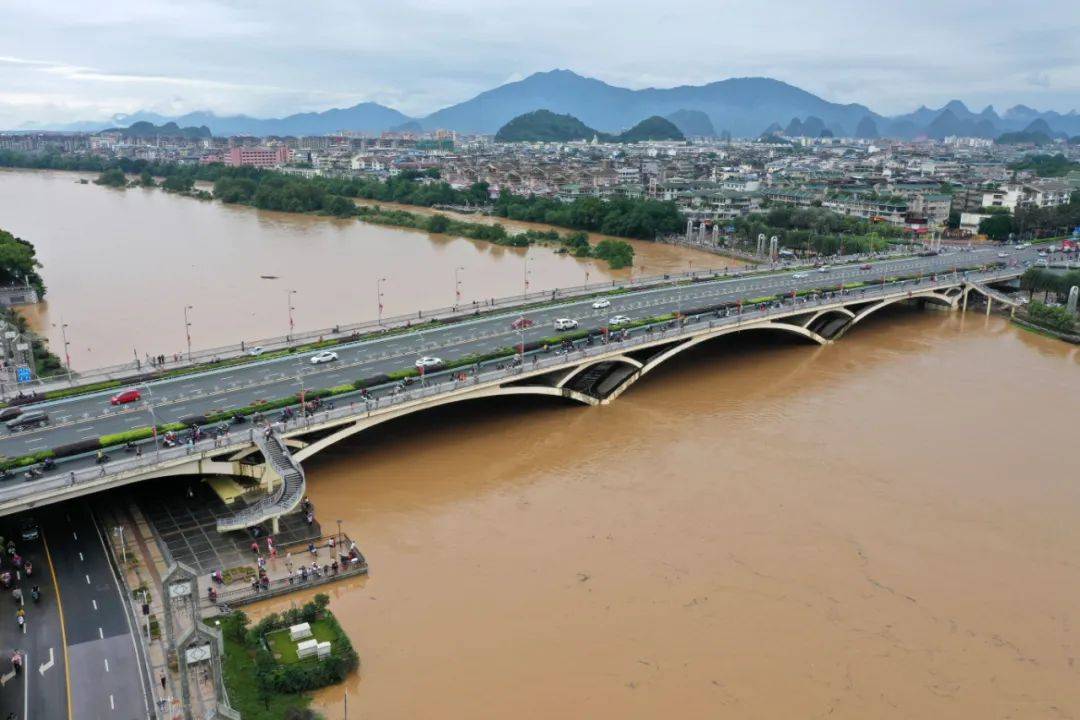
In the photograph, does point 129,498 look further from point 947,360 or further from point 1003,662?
point 947,360

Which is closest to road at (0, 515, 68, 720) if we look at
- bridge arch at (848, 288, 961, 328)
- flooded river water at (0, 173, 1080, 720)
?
flooded river water at (0, 173, 1080, 720)

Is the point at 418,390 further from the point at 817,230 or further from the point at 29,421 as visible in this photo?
the point at 817,230

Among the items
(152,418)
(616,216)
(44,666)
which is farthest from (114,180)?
(44,666)

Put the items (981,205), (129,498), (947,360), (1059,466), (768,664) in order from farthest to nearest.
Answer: (981,205) → (947,360) → (1059,466) → (129,498) → (768,664)

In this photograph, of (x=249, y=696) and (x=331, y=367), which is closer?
(x=249, y=696)

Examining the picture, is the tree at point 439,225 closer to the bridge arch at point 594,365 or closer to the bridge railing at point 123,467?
the bridge arch at point 594,365

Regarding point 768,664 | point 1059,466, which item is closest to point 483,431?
point 768,664
